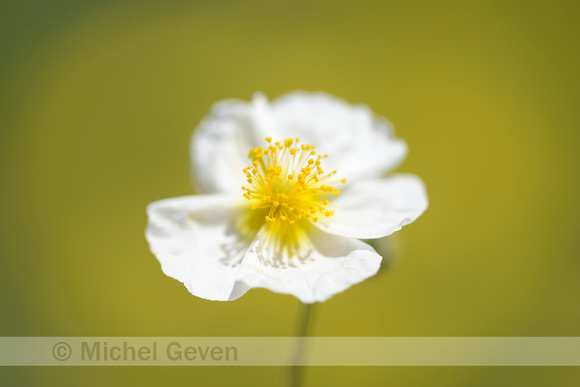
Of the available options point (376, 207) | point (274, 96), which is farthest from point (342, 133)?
point (274, 96)

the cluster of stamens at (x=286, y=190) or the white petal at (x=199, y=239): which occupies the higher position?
the cluster of stamens at (x=286, y=190)

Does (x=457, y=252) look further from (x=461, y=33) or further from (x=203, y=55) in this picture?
(x=203, y=55)

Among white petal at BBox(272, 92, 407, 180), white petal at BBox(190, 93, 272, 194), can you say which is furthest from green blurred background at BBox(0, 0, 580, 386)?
white petal at BBox(190, 93, 272, 194)

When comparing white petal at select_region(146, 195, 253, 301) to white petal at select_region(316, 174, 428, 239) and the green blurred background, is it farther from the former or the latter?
the green blurred background

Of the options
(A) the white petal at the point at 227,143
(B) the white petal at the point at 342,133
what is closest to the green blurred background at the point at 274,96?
(B) the white petal at the point at 342,133

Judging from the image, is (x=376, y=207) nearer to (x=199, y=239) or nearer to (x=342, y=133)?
(x=342, y=133)

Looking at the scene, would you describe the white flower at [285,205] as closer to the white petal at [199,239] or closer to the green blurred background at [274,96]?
the white petal at [199,239]
